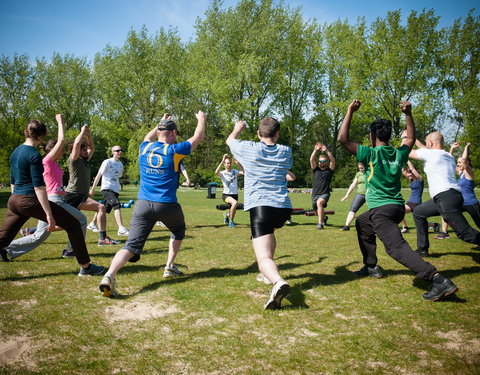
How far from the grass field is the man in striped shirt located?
33.5 inches

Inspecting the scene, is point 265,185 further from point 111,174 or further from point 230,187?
point 230,187

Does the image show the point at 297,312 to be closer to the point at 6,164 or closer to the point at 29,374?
the point at 29,374

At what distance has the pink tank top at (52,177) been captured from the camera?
668cm

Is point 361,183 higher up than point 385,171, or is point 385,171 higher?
point 385,171

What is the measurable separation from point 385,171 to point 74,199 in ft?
20.3

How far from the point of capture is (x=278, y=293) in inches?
159

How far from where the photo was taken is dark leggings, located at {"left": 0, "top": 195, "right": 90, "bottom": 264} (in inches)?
207

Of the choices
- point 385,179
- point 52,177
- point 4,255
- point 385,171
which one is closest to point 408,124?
point 385,171

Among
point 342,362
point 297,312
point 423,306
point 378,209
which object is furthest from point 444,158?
point 342,362

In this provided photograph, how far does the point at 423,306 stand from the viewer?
4.36 metres

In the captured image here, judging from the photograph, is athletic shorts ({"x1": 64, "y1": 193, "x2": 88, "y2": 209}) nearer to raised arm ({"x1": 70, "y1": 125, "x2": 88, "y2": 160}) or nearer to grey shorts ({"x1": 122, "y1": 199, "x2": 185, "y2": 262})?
raised arm ({"x1": 70, "y1": 125, "x2": 88, "y2": 160})

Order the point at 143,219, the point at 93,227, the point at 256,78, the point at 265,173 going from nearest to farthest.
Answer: the point at 265,173, the point at 143,219, the point at 93,227, the point at 256,78

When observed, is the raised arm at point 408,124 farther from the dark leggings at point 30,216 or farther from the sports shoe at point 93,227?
the sports shoe at point 93,227

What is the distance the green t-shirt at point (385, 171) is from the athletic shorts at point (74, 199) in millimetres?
5812
